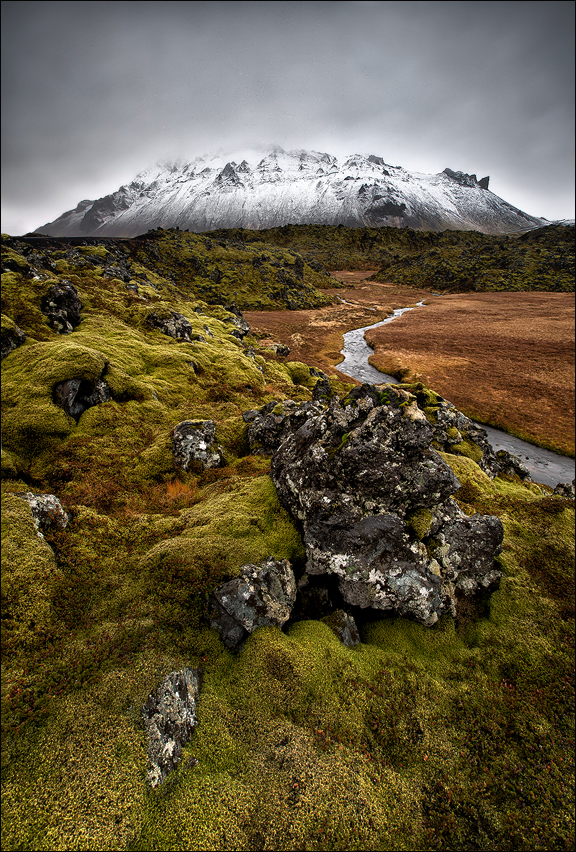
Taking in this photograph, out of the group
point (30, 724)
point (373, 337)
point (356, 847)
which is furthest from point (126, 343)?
point (373, 337)

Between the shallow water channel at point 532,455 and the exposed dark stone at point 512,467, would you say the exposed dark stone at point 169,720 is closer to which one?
the exposed dark stone at point 512,467

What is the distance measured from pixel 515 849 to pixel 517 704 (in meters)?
2.64

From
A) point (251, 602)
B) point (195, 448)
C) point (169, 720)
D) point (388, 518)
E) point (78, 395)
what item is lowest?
point (169, 720)

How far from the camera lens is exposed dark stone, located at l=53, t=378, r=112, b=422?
51.7ft

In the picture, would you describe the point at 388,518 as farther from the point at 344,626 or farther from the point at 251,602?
the point at 251,602

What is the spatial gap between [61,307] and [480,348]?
6370cm

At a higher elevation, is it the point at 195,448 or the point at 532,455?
the point at 195,448

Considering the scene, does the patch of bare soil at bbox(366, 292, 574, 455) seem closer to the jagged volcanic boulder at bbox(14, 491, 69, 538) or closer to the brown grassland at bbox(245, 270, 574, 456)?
the brown grassland at bbox(245, 270, 574, 456)

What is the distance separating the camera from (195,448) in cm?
1510

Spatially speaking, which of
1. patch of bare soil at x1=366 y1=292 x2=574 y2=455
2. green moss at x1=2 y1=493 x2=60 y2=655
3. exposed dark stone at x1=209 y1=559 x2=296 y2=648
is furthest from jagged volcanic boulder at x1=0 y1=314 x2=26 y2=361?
patch of bare soil at x1=366 y1=292 x2=574 y2=455

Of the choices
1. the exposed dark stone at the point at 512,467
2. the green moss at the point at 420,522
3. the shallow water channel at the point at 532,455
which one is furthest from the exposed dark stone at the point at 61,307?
the shallow water channel at the point at 532,455

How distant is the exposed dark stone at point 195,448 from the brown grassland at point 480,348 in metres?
32.6

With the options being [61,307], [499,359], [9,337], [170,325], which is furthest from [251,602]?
[499,359]

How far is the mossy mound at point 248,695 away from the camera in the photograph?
5.56 meters
